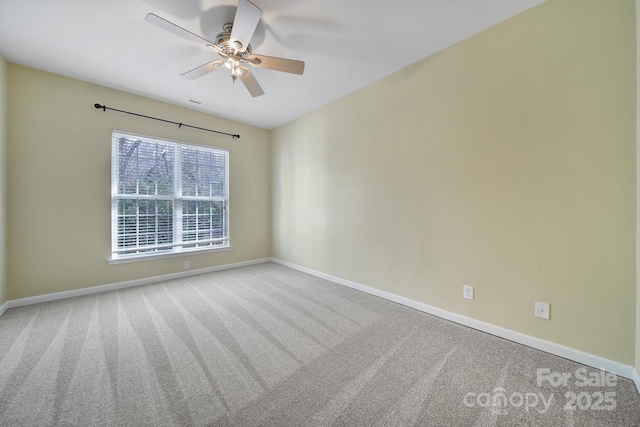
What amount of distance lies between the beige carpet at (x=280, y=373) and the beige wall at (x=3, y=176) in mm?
366

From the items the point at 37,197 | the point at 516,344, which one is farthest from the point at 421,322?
the point at 37,197

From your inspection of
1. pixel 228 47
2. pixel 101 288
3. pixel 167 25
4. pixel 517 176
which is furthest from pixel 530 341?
pixel 101 288

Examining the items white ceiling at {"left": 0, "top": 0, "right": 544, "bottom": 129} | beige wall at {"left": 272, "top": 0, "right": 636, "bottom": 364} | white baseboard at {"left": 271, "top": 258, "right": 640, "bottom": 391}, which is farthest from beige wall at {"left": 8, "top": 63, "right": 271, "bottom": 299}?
white baseboard at {"left": 271, "top": 258, "right": 640, "bottom": 391}

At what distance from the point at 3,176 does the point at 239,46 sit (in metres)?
2.98

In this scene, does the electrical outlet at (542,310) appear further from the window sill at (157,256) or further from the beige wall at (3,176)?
the beige wall at (3,176)

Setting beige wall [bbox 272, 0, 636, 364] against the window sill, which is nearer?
beige wall [bbox 272, 0, 636, 364]

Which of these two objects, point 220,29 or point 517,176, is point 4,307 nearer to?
point 220,29

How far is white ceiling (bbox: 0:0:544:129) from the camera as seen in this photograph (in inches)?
72.9

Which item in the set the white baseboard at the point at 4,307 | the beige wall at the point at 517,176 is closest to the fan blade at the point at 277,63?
the beige wall at the point at 517,176

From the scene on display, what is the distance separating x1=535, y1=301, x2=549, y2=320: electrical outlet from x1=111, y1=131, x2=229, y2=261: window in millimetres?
4251

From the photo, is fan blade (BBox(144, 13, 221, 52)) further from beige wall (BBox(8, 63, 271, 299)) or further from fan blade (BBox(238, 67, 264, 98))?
beige wall (BBox(8, 63, 271, 299))

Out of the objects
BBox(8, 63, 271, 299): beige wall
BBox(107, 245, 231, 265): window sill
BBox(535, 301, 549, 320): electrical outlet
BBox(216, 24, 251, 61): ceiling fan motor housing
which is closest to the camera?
BBox(535, 301, 549, 320): electrical outlet

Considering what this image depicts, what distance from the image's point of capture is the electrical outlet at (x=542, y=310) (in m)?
1.83

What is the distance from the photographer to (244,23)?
1.74 meters
